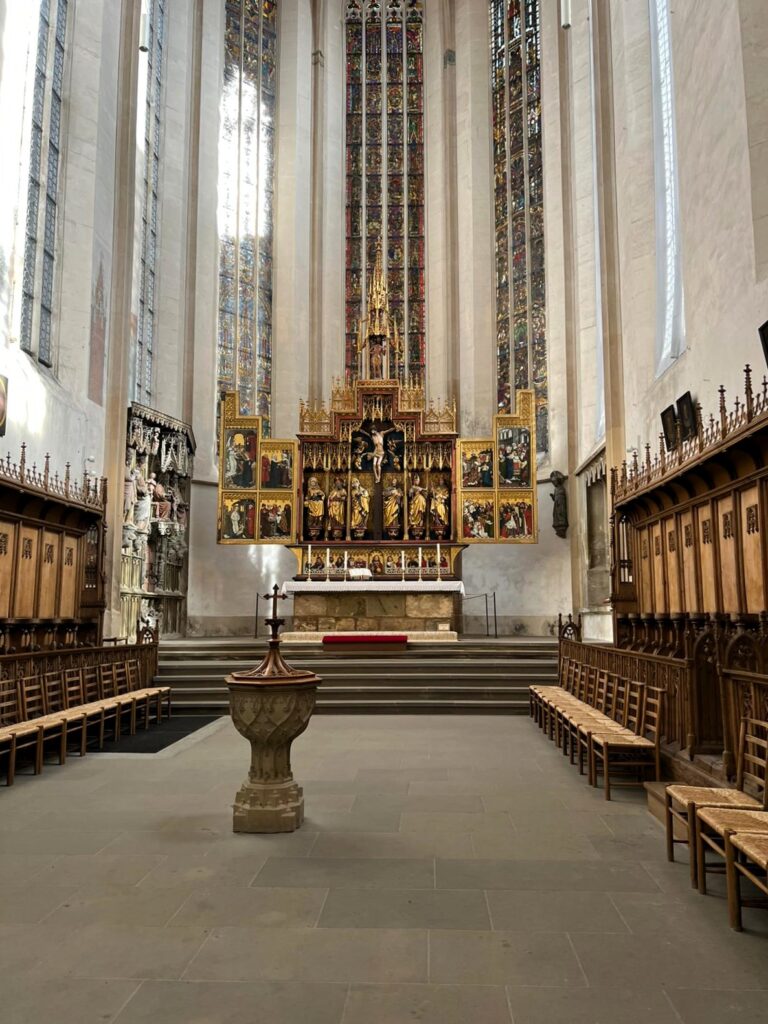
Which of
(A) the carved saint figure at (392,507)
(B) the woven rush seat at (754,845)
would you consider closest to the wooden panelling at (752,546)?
(B) the woven rush seat at (754,845)

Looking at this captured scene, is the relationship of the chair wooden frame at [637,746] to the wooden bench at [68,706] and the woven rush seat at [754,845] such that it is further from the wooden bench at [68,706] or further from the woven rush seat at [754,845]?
the wooden bench at [68,706]

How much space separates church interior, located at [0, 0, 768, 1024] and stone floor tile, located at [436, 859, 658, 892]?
0.04m

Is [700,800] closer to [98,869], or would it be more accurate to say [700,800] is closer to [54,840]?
[98,869]

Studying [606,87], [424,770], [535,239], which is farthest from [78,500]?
[535,239]

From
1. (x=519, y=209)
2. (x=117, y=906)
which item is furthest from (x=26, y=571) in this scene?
(x=519, y=209)

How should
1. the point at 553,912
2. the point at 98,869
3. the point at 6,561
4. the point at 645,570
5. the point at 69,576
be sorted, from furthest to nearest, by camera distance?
the point at 69,576
the point at 645,570
the point at 6,561
the point at 98,869
the point at 553,912

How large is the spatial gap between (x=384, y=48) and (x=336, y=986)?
1163 inches

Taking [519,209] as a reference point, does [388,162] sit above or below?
above

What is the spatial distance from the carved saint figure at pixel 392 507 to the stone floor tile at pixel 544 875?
13.0m

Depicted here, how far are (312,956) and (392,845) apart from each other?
5.51 feet

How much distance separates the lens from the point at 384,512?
17625 millimetres

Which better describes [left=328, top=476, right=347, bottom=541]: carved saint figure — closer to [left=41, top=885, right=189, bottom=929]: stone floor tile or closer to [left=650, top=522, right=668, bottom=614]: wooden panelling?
[left=650, top=522, right=668, bottom=614]: wooden panelling

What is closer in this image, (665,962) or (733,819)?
(665,962)

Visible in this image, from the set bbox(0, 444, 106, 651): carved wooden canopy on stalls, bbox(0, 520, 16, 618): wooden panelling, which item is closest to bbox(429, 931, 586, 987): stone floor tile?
bbox(0, 444, 106, 651): carved wooden canopy on stalls
